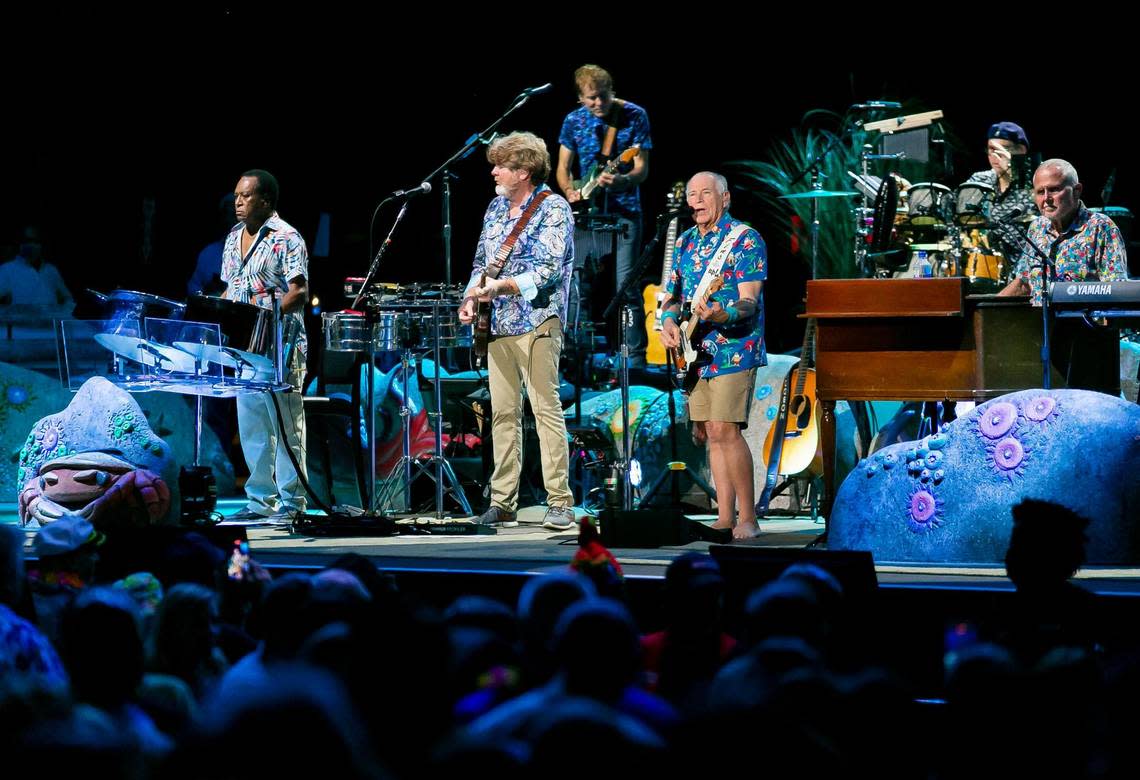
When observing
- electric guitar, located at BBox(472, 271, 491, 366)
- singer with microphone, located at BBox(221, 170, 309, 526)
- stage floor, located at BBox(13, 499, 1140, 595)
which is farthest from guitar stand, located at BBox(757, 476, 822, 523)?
singer with microphone, located at BBox(221, 170, 309, 526)

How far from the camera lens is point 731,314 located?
7332 mm

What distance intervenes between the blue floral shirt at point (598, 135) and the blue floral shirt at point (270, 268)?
2451 millimetres

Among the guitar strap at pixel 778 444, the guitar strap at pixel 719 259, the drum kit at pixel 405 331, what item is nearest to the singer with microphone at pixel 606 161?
the guitar strap at pixel 778 444

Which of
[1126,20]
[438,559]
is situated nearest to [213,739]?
[438,559]

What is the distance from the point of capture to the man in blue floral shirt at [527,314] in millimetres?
8016

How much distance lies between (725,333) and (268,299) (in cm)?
263

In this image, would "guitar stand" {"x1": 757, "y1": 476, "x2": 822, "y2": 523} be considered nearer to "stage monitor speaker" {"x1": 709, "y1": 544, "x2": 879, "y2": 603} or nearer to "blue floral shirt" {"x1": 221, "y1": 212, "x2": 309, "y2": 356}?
"blue floral shirt" {"x1": 221, "y1": 212, "x2": 309, "y2": 356}

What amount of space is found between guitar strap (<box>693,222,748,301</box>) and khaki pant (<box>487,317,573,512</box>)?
930 millimetres

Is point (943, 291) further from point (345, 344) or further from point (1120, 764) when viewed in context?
point (1120, 764)

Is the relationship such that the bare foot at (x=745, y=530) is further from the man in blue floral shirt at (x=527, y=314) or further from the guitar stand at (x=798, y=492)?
the guitar stand at (x=798, y=492)

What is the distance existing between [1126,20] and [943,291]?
4937mm

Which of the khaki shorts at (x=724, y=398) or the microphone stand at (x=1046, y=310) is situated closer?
the microphone stand at (x=1046, y=310)

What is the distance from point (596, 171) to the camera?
402 inches

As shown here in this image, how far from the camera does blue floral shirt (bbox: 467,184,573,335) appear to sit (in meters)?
8.02
